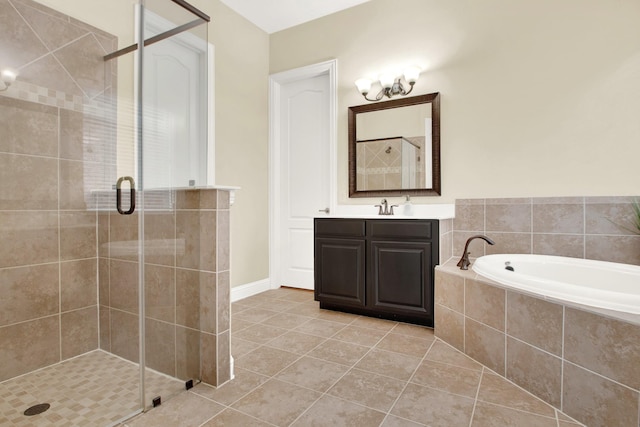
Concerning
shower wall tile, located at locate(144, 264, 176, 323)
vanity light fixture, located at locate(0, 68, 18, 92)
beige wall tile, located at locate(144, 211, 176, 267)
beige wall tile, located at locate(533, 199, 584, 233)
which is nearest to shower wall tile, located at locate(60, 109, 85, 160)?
vanity light fixture, located at locate(0, 68, 18, 92)

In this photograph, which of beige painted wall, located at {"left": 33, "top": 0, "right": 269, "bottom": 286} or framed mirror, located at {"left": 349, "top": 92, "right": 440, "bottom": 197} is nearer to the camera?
framed mirror, located at {"left": 349, "top": 92, "right": 440, "bottom": 197}

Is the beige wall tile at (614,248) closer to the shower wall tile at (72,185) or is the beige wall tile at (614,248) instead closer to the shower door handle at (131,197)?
the shower door handle at (131,197)

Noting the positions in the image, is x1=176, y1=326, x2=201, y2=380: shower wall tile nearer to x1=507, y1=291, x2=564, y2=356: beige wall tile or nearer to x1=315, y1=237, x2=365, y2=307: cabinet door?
x1=315, y1=237, x2=365, y2=307: cabinet door

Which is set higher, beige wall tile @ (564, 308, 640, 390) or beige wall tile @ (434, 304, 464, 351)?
beige wall tile @ (564, 308, 640, 390)

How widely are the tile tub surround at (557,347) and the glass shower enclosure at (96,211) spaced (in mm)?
1544

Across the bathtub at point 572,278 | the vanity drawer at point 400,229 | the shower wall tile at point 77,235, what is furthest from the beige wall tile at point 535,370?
the shower wall tile at point 77,235

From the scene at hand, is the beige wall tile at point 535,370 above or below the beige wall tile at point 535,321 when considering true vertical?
below

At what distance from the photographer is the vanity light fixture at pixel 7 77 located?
156 cm

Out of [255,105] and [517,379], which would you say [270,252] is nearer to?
[255,105]

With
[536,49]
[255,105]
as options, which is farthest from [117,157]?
[536,49]

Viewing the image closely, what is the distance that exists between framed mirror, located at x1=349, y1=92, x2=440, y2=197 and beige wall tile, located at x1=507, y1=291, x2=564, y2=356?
4.45 feet

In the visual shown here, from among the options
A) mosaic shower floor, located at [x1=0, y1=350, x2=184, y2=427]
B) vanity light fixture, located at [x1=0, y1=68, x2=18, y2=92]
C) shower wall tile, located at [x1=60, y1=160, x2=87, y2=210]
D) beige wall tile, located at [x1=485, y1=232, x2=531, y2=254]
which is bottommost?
mosaic shower floor, located at [x1=0, y1=350, x2=184, y2=427]

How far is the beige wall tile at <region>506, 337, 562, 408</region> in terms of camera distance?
1.44 m

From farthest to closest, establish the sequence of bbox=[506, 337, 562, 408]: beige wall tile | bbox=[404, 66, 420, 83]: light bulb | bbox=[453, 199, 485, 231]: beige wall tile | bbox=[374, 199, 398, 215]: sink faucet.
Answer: bbox=[374, 199, 398, 215]: sink faucet, bbox=[404, 66, 420, 83]: light bulb, bbox=[453, 199, 485, 231]: beige wall tile, bbox=[506, 337, 562, 408]: beige wall tile
